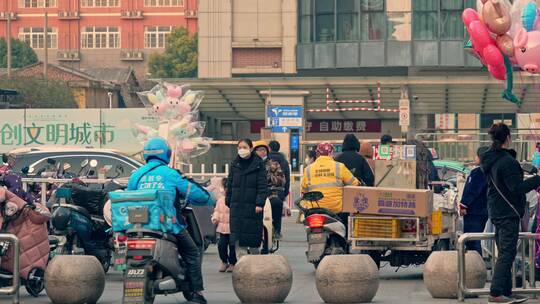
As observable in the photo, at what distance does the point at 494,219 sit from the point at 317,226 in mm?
4211

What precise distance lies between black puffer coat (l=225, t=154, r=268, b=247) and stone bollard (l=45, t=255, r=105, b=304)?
378 cm

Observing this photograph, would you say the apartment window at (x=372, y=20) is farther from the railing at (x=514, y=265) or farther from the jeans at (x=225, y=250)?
the railing at (x=514, y=265)

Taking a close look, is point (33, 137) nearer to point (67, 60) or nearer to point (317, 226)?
point (317, 226)

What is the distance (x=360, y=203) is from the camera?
17484 millimetres

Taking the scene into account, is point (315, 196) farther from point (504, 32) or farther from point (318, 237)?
point (504, 32)

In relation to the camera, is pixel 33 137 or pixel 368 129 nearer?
pixel 33 137

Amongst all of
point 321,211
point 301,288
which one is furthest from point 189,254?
point 321,211

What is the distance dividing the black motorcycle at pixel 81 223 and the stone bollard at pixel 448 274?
14.2 feet

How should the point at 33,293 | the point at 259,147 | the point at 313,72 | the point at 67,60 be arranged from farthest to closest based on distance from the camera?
1. the point at 67,60
2. the point at 313,72
3. the point at 259,147
4. the point at 33,293

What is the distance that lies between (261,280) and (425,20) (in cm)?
4895

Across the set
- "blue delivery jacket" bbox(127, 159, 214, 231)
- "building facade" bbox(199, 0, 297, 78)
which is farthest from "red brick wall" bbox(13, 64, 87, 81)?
"blue delivery jacket" bbox(127, 159, 214, 231)

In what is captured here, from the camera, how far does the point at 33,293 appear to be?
15.5 meters

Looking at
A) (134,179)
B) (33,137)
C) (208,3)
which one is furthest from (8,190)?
(208,3)

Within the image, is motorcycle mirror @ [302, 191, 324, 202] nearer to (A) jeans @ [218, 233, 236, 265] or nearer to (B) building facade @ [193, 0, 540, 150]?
(A) jeans @ [218, 233, 236, 265]
